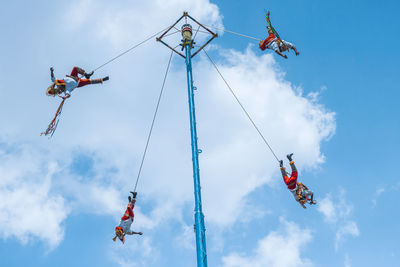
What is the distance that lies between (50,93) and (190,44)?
666 centimetres

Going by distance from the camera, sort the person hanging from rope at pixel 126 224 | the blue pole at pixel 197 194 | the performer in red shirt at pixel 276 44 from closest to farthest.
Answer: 1. the blue pole at pixel 197 194
2. the person hanging from rope at pixel 126 224
3. the performer in red shirt at pixel 276 44

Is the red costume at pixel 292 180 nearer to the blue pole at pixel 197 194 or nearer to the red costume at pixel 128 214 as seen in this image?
the blue pole at pixel 197 194

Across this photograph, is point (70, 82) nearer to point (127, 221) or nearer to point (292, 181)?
point (127, 221)

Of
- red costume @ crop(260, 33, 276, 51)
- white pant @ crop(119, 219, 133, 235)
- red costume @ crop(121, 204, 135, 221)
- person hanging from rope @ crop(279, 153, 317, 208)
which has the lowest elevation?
white pant @ crop(119, 219, 133, 235)

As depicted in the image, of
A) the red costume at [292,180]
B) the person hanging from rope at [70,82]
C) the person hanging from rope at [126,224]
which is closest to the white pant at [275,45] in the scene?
the red costume at [292,180]

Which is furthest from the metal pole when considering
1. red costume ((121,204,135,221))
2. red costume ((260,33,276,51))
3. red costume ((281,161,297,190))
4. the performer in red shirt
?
red costume ((281,161,297,190))

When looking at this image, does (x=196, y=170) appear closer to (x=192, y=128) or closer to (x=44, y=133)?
(x=192, y=128)

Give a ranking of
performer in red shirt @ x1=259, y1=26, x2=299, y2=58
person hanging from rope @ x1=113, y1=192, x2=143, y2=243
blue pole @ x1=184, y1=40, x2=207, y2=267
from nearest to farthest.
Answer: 1. blue pole @ x1=184, y1=40, x2=207, y2=267
2. person hanging from rope @ x1=113, y1=192, x2=143, y2=243
3. performer in red shirt @ x1=259, y1=26, x2=299, y2=58

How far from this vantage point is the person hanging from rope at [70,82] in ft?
47.6

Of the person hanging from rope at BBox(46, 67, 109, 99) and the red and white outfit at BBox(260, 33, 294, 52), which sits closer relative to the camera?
the person hanging from rope at BBox(46, 67, 109, 99)

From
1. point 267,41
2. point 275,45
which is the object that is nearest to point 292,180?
point 275,45

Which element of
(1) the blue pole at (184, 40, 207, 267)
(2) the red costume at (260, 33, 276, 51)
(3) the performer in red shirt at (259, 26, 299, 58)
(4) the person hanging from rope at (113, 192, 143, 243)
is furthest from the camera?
(2) the red costume at (260, 33, 276, 51)

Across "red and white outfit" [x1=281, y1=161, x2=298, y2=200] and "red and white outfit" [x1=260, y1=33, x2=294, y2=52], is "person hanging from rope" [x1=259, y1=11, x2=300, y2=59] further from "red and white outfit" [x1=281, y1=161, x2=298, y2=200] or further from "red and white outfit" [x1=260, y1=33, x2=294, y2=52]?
"red and white outfit" [x1=281, y1=161, x2=298, y2=200]

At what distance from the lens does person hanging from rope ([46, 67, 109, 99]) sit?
14.5 metres
